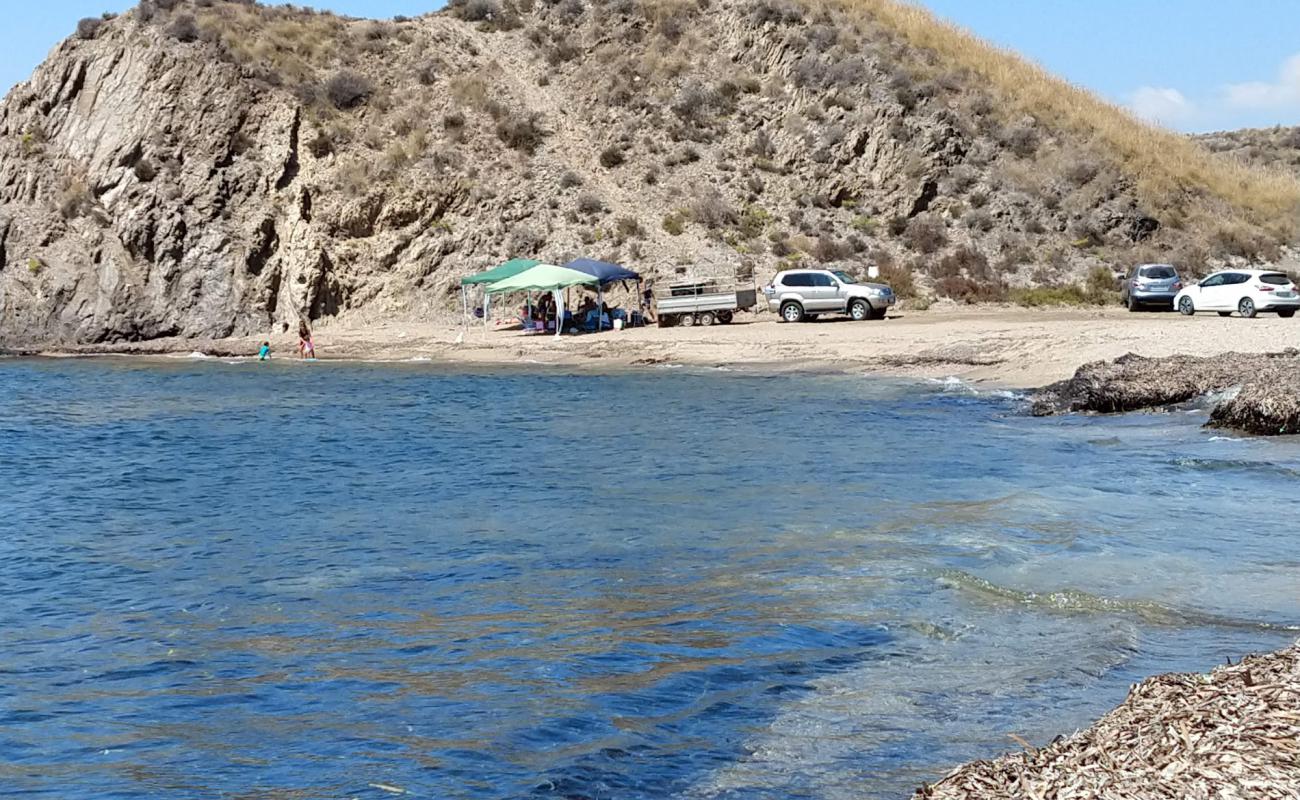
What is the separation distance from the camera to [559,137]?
54062 millimetres

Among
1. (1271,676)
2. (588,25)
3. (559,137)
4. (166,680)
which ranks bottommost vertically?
(166,680)

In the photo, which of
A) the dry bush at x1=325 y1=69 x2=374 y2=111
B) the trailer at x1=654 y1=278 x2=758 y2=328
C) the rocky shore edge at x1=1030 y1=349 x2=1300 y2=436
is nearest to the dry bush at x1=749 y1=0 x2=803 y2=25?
the dry bush at x1=325 y1=69 x2=374 y2=111

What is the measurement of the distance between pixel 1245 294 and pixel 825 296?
1189 centimetres

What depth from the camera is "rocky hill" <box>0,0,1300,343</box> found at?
Answer: 48.6 metres

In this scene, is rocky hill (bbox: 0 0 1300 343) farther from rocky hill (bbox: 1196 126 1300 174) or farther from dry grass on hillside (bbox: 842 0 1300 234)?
rocky hill (bbox: 1196 126 1300 174)

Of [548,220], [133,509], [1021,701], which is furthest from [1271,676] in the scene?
[548,220]

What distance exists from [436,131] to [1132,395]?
1462 inches

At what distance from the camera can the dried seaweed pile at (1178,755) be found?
4512 millimetres

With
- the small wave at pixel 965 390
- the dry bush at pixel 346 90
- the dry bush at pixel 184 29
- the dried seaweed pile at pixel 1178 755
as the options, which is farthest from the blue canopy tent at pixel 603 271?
the dried seaweed pile at pixel 1178 755

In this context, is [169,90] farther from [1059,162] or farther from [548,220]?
[1059,162]

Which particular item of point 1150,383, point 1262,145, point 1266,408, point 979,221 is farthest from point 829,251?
point 1262,145

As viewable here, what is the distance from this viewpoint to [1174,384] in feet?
72.6

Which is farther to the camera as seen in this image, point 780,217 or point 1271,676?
point 780,217

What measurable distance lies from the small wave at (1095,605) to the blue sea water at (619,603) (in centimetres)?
5
